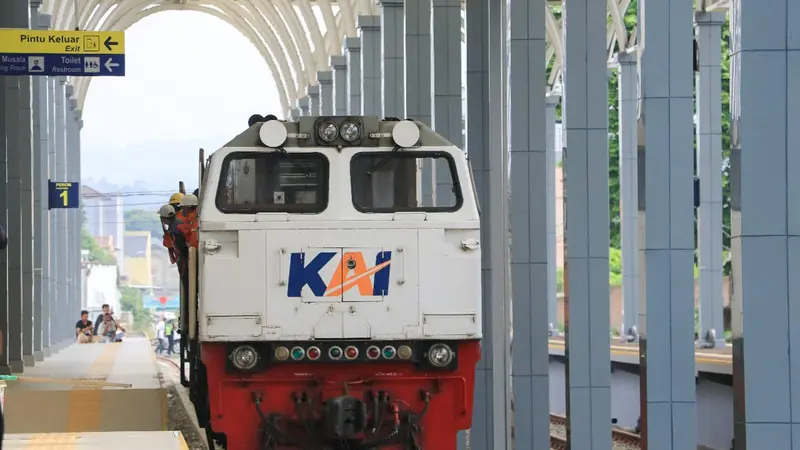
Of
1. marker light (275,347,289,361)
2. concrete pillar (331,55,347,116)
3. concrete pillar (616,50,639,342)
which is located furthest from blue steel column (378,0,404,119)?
marker light (275,347,289,361)

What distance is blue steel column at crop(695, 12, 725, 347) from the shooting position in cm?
2969

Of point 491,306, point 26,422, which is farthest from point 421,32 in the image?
point 26,422

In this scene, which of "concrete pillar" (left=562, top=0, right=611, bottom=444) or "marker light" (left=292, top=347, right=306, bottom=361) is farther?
"concrete pillar" (left=562, top=0, right=611, bottom=444)

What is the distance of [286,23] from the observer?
53.3 m

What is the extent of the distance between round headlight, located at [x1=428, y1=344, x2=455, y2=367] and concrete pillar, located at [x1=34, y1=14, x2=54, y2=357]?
24184 millimetres

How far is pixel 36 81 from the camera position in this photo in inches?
1345

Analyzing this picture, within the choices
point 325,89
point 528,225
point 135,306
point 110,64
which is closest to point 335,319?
point 528,225

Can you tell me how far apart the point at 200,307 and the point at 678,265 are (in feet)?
13.9

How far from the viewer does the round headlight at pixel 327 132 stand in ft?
42.3

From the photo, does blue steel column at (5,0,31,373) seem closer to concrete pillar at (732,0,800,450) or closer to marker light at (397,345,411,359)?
marker light at (397,345,411,359)

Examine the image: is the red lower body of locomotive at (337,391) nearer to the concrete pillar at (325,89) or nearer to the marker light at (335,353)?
the marker light at (335,353)

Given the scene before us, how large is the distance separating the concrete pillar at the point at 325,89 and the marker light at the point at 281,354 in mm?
33118

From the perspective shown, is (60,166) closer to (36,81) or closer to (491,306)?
(36,81)

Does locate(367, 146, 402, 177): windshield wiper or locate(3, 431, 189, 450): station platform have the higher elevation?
locate(367, 146, 402, 177): windshield wiper
